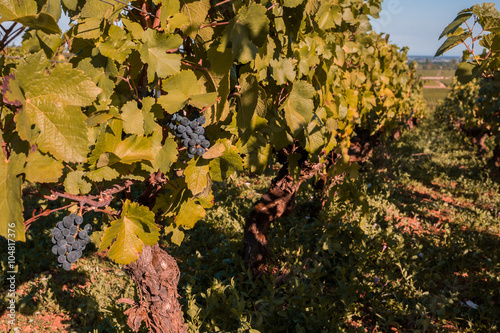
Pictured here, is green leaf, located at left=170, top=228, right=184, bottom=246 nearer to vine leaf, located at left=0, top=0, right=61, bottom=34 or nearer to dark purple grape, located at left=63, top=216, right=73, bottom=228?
dark purple grape, located at left=63, top=216, right=73, bottom=228

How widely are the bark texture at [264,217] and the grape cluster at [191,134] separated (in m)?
2.20

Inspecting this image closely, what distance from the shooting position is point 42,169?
108 cm

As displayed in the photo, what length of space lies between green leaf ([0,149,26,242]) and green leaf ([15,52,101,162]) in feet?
0.35

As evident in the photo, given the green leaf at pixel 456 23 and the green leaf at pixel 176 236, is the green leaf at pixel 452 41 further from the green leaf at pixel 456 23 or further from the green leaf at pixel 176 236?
the green leaf at pixel 176 236

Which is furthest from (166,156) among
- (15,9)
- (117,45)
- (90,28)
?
(15,9)

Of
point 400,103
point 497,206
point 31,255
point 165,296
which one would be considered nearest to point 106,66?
point 165,296

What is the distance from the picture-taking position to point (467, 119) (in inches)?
390

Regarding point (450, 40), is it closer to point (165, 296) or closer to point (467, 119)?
point (165, 296)

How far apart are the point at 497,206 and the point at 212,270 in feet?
17.5

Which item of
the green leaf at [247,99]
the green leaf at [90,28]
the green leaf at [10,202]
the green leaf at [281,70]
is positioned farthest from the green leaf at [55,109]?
the green leaf at [281,70]

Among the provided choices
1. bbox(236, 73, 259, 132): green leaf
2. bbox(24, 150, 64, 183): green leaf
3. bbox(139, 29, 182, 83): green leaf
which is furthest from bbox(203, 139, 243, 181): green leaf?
bbox(24, 150, 64, 183): green leaf

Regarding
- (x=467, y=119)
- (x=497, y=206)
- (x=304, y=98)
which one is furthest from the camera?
(x=467, y=119)

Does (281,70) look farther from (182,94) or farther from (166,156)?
(166,156)

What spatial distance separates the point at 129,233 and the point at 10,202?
599mm
